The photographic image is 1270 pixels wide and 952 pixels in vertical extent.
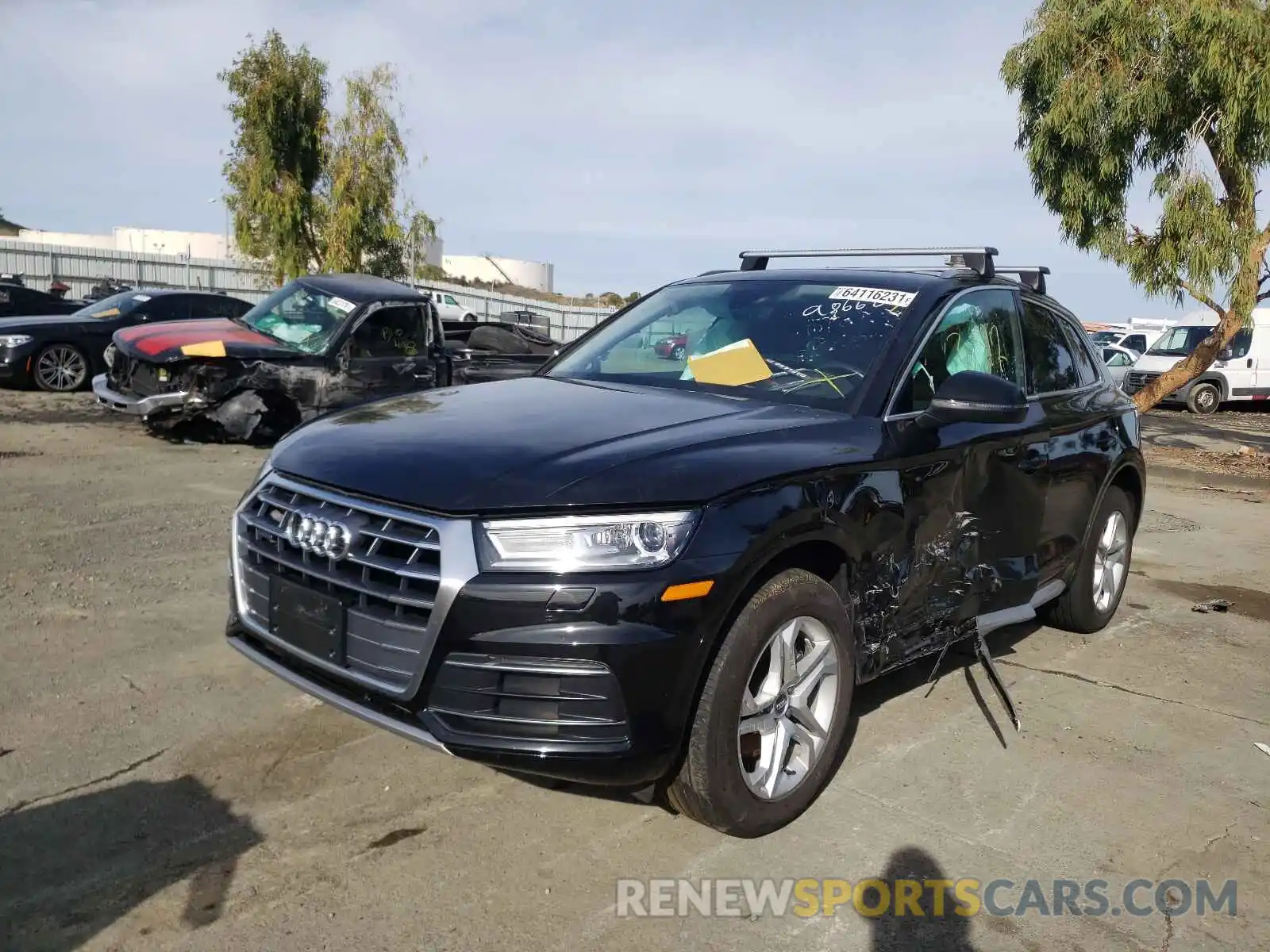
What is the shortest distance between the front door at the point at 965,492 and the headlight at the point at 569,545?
1.22 metres

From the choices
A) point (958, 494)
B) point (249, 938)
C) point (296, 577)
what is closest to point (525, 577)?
point (296, 577)

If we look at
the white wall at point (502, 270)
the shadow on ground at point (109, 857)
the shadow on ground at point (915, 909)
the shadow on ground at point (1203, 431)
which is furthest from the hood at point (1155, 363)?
the white wall at point (502, 270)

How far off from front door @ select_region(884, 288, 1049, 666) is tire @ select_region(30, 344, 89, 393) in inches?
514

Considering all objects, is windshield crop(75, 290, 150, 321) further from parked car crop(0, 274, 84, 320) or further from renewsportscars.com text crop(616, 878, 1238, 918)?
renewsportscars.com text crop(616, 878, 1238, 918)

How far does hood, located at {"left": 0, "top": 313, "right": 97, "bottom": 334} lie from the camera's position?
560 inches

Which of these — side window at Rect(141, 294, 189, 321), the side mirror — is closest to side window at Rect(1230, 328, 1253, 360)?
side window at Rect(141, 294, 189, 321)

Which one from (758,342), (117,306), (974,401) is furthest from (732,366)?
(117,306)

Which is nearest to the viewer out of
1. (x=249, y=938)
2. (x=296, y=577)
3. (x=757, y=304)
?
(x=249, y=938)

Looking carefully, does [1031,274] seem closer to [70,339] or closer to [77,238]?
[70,339]

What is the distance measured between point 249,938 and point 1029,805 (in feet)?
8.02

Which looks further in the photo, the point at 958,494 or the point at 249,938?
the point at 958,494

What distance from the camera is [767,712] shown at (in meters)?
3.25

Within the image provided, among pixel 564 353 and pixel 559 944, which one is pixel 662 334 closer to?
pixel 564 353

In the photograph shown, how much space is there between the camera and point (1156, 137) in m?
14.3
